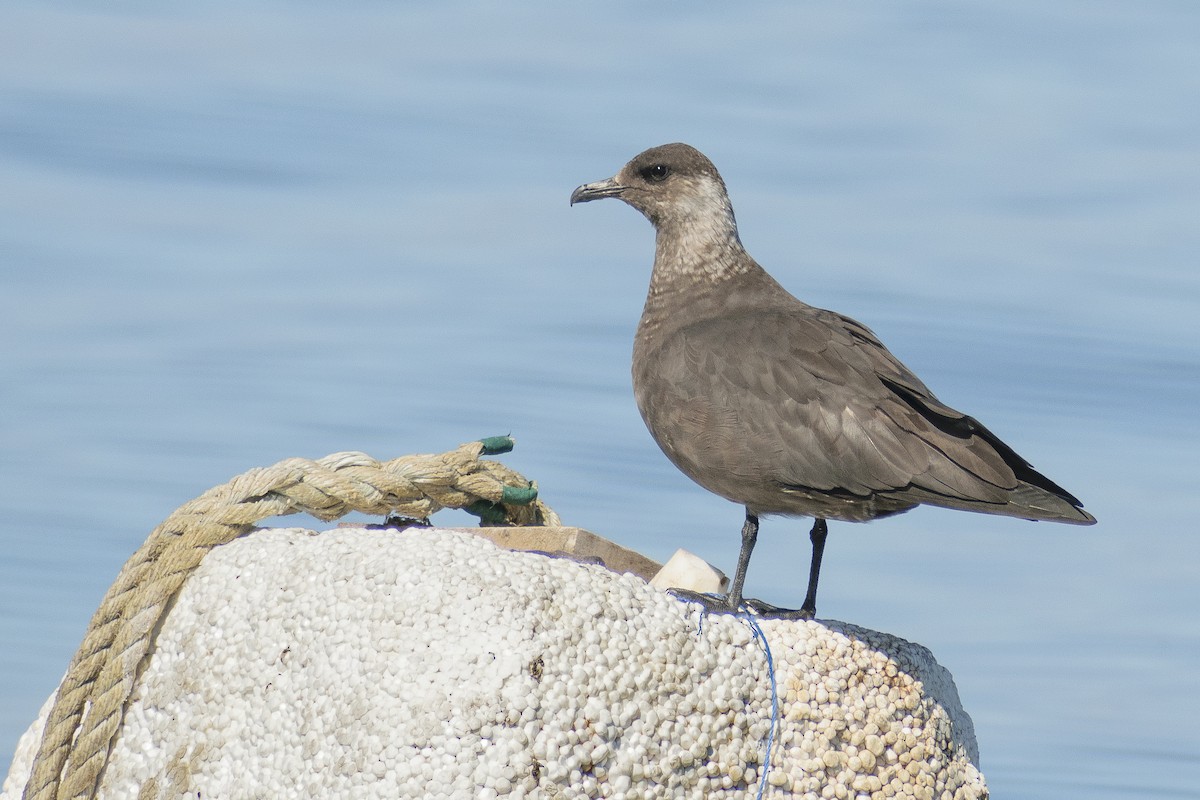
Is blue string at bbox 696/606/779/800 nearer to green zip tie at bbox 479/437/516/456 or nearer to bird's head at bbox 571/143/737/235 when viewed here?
green zip tie at bbox 479/437/516/456

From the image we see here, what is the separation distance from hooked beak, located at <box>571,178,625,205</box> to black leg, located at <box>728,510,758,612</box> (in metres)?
2.24

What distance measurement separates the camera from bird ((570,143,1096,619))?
520 cm

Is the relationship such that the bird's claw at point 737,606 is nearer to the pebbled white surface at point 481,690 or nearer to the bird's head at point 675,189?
the pebbled white surface at point 481,690

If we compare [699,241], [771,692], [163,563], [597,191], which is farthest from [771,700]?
[597,191]

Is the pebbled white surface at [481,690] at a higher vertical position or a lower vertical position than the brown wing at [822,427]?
lower

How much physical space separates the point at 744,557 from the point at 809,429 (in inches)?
20.6

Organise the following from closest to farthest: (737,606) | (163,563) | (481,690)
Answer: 1. (481,690)
2. (163,563)
3. (737,606)

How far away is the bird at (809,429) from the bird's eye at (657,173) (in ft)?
3.36

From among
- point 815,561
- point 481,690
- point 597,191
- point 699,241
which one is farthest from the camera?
point 597,191

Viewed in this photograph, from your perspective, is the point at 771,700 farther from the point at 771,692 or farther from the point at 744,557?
the point at 744,557

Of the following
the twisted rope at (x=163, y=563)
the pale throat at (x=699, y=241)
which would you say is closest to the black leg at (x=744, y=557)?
the twisted rope at (x=163, y=563)

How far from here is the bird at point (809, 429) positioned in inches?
205

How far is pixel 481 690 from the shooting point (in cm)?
384

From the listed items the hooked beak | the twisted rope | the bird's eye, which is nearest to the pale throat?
the bird's eye
